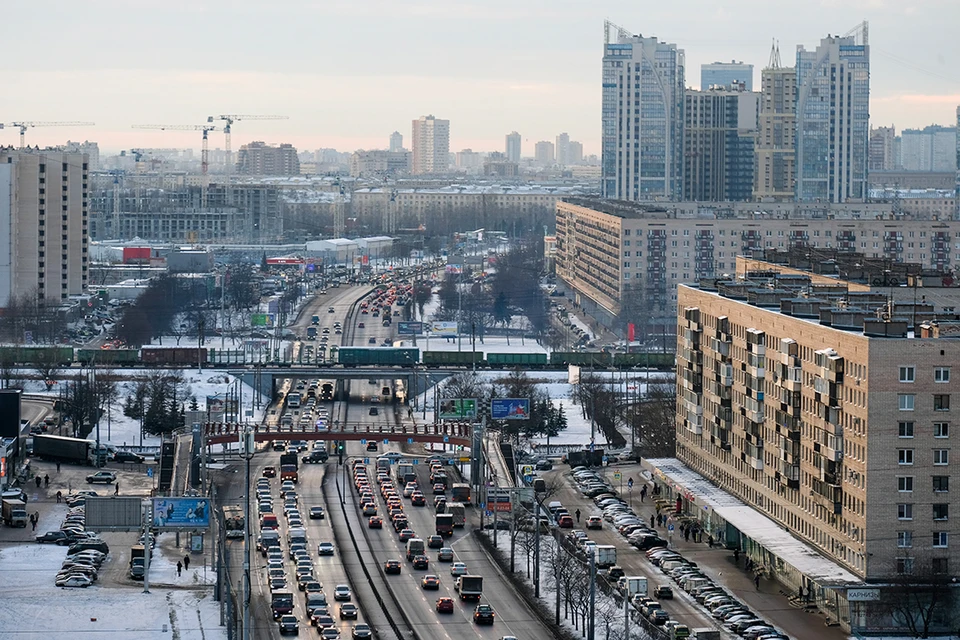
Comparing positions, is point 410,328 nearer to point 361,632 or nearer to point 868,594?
point 868,594

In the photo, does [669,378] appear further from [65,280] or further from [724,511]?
[65,280]

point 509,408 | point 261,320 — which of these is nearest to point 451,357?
point 261,320

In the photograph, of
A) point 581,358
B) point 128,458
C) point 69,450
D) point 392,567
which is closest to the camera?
point 392,567

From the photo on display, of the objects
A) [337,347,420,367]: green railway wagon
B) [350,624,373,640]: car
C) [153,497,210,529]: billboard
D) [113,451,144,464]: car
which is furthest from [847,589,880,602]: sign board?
[337,347,420,367]: green railway wagon

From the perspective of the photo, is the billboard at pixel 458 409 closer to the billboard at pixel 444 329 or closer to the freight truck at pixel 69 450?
the freight truck at pixel 69 450

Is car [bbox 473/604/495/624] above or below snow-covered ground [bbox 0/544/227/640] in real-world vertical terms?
above

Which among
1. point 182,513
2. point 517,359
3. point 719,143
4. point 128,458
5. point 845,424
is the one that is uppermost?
point 719,143

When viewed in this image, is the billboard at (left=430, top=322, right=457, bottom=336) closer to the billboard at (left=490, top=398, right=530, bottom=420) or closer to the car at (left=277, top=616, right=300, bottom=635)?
the billboard at (left=490, top=398, right=530, bottom=420)
